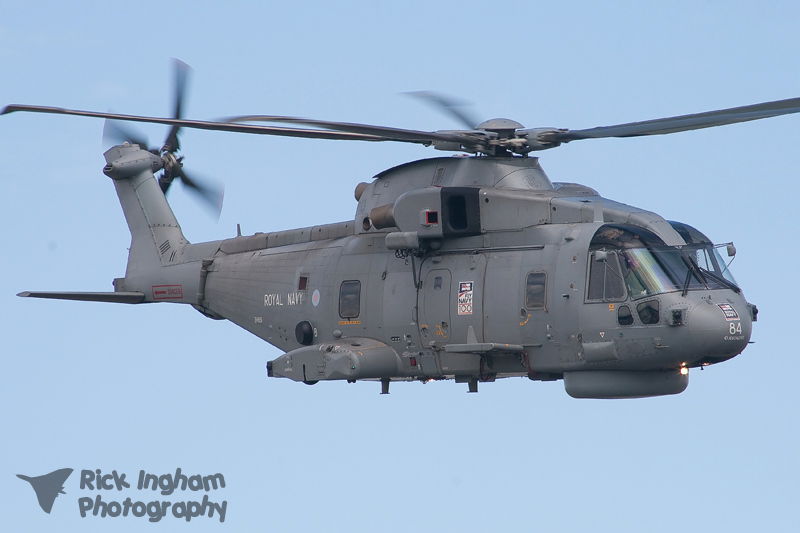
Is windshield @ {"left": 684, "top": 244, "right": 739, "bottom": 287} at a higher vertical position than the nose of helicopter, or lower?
higher

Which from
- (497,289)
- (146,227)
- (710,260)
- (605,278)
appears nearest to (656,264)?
(605,278)

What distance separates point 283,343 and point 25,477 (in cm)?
543

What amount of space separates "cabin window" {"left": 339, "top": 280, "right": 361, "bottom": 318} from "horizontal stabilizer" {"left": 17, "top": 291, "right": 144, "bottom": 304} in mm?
6276

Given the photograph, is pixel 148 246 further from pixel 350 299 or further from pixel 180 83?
pixel 350 299

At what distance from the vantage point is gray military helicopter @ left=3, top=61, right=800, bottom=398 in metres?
17.2

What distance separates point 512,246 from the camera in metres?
18.8

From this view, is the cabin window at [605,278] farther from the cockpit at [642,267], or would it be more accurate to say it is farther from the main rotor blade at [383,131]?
the main rotor blade at [383,131]

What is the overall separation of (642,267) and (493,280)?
2.58m

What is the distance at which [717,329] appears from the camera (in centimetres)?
1672

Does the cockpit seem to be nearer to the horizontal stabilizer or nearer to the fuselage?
the fuselage

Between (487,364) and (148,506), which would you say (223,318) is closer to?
(148,506)

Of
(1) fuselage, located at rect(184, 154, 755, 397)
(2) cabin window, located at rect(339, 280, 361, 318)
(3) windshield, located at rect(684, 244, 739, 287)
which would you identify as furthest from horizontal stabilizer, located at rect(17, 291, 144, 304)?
(3) windshield, located at rect(684, 244, 739, 287)

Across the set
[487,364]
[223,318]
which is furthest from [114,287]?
→ [487,364]

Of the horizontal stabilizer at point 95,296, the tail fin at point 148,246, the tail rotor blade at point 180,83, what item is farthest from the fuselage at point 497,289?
the tail rotor blade at point 180,83
